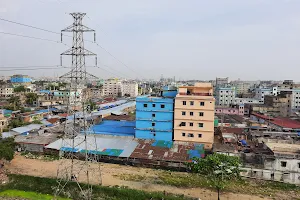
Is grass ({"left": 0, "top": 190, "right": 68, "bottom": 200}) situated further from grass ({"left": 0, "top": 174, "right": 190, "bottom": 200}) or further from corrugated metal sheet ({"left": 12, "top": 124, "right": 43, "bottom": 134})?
corrugated metal sheet ({"left": 12, "top": 124, "right": 43, "bottom": 134})

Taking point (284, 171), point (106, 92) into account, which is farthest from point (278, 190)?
point (106, 92)

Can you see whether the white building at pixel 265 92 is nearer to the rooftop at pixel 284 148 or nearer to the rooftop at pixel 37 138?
the rooftop at pixel 284 148

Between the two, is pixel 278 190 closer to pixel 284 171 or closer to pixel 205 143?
pixel 284 171

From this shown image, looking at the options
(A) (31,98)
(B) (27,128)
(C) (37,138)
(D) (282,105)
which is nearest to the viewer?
(C) (37,138)

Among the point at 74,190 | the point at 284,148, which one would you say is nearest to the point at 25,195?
the point at 74,190

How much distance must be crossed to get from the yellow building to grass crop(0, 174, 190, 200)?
973cm

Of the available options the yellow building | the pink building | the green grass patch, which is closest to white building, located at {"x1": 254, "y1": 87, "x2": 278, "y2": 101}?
the pink building

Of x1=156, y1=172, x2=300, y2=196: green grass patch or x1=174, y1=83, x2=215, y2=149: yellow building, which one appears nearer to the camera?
x1=156, y1=172, x2=300, y2=196: green grass patch

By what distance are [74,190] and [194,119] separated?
13.6 metres

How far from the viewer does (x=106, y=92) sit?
9331 centimetres

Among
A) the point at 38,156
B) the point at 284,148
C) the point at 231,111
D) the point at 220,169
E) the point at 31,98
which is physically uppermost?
the point at 31,98

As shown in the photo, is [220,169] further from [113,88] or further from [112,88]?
[112,88]

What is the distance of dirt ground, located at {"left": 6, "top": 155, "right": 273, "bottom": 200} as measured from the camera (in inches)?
609

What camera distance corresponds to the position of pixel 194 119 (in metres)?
23.8
